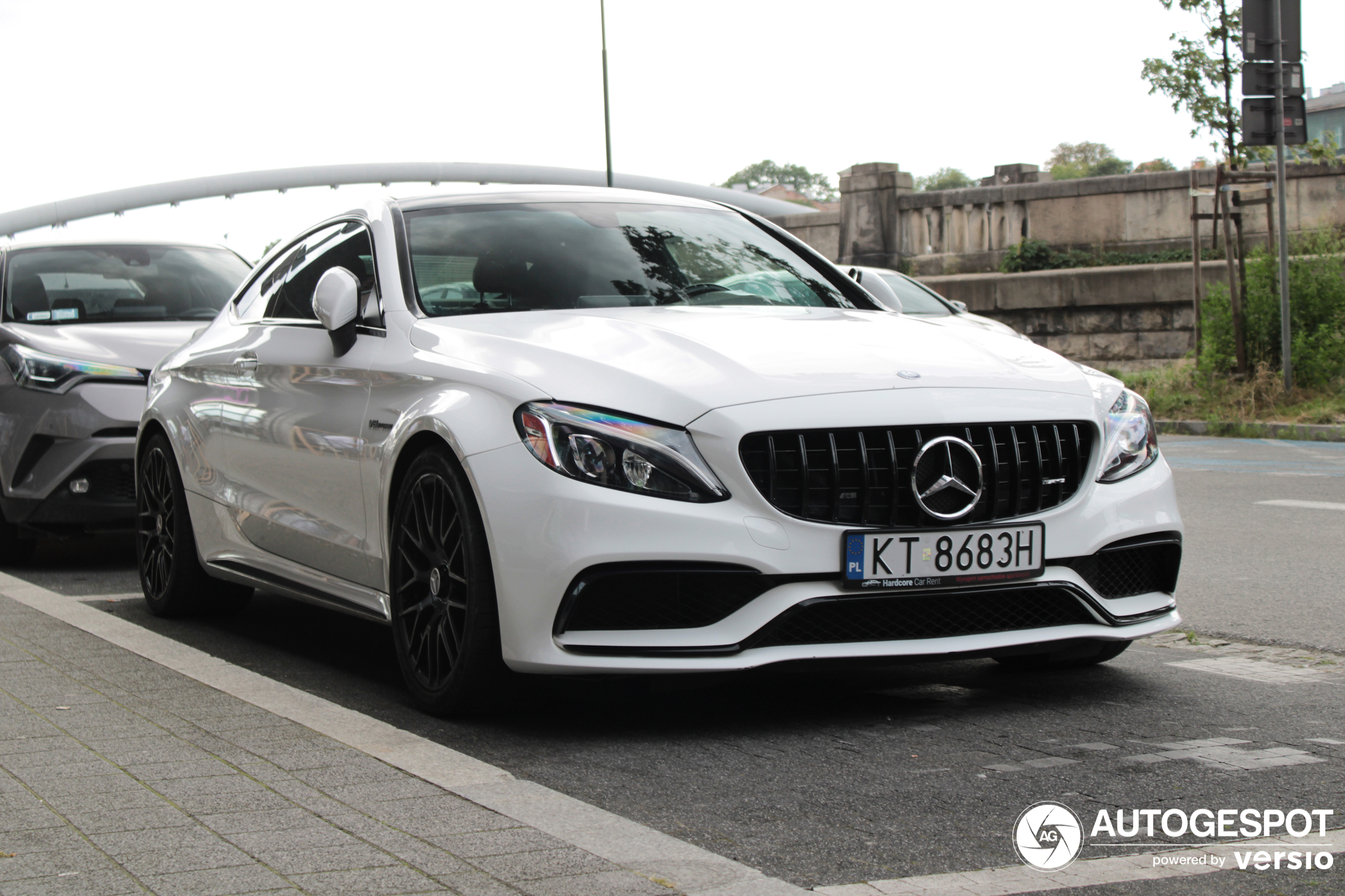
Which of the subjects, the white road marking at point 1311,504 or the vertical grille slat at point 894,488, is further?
the white road marking at point 1311,504

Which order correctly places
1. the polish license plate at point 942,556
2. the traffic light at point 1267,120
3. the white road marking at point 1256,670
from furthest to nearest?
the traffic light at point 1267,120 → the white road marking at point 1256,670 → the polish license plate at point 942,556

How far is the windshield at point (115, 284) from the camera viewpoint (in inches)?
359

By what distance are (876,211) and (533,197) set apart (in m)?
22.9

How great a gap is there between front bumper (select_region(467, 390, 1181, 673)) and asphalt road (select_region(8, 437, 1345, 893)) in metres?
0.11

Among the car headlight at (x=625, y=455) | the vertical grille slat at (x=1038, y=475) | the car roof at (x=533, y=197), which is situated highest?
the car roof at (x=533, y=197)

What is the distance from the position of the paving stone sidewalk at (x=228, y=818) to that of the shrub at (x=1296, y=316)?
45.8 feet

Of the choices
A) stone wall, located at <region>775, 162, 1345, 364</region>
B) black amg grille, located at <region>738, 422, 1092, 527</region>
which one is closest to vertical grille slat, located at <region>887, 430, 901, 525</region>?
black amg grille, located at <region>738, 422, 1092, 527</region>

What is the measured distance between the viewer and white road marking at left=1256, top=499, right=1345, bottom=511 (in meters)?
9.88

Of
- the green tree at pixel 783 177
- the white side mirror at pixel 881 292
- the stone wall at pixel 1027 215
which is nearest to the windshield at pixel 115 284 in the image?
the white side mirror at pixel 881 292

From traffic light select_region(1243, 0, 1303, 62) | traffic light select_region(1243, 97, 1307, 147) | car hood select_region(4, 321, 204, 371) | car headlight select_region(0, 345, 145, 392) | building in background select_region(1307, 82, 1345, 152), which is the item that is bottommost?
car headlight select_region(0, 345, 145, 392)

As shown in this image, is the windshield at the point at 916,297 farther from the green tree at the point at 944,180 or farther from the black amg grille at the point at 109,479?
the green tree at the point at 944,180

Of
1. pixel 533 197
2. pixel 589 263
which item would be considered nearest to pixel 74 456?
pixel 533 197

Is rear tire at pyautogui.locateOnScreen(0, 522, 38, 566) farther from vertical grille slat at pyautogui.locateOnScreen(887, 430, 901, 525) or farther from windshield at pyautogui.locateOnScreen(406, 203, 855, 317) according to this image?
vertical grille slat at pyautogui.locateOnScreen(887, 430, 901, 525)

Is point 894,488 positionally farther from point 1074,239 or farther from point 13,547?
point 1074,239
